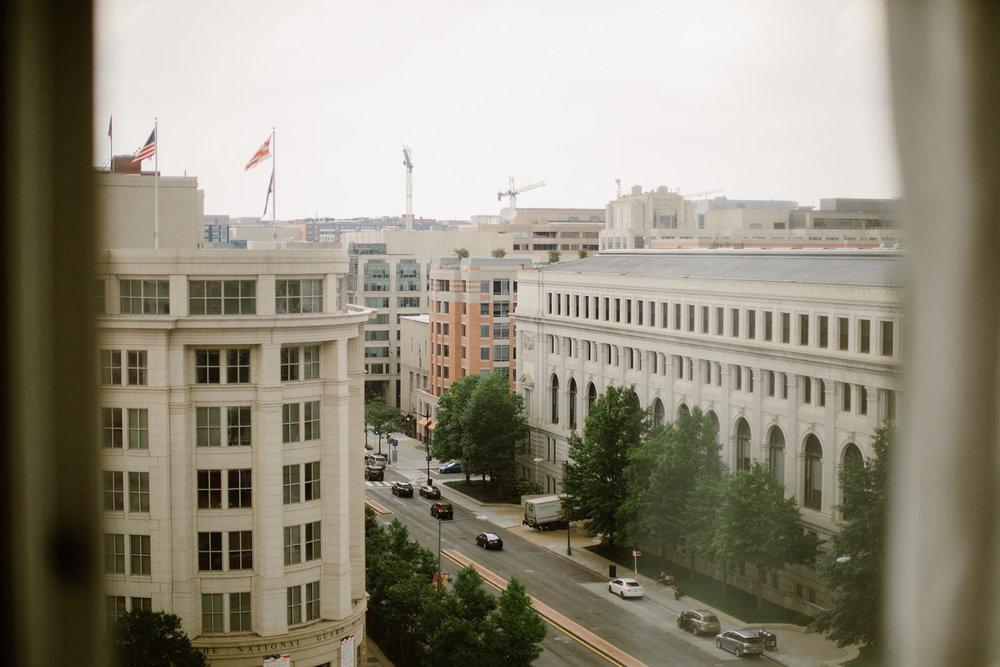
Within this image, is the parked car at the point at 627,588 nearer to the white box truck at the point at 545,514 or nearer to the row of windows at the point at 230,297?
the white box truck at the point at 545,514

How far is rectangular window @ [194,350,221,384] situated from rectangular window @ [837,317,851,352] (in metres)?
7.84

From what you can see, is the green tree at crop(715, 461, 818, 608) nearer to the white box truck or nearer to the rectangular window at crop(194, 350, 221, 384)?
the white box truck

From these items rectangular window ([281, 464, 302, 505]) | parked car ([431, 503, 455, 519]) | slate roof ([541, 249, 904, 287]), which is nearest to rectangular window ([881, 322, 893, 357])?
slate roof ([541, 249, 904, 287])

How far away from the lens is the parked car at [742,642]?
11.8m

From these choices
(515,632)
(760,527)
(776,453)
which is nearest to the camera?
(515,632)

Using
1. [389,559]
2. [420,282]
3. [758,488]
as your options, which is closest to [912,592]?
[389,559]

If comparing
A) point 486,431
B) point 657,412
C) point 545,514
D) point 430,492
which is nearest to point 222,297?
point 657,412

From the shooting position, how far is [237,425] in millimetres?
9844

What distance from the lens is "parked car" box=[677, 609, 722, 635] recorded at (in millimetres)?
12917

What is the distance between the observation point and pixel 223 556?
9.80m

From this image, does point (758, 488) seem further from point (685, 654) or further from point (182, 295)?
point (182, 295)

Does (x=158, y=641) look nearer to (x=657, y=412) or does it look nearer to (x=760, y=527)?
(x=760, y=527)

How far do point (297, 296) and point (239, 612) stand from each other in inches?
125

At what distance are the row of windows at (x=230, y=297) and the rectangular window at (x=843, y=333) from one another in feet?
22.2
